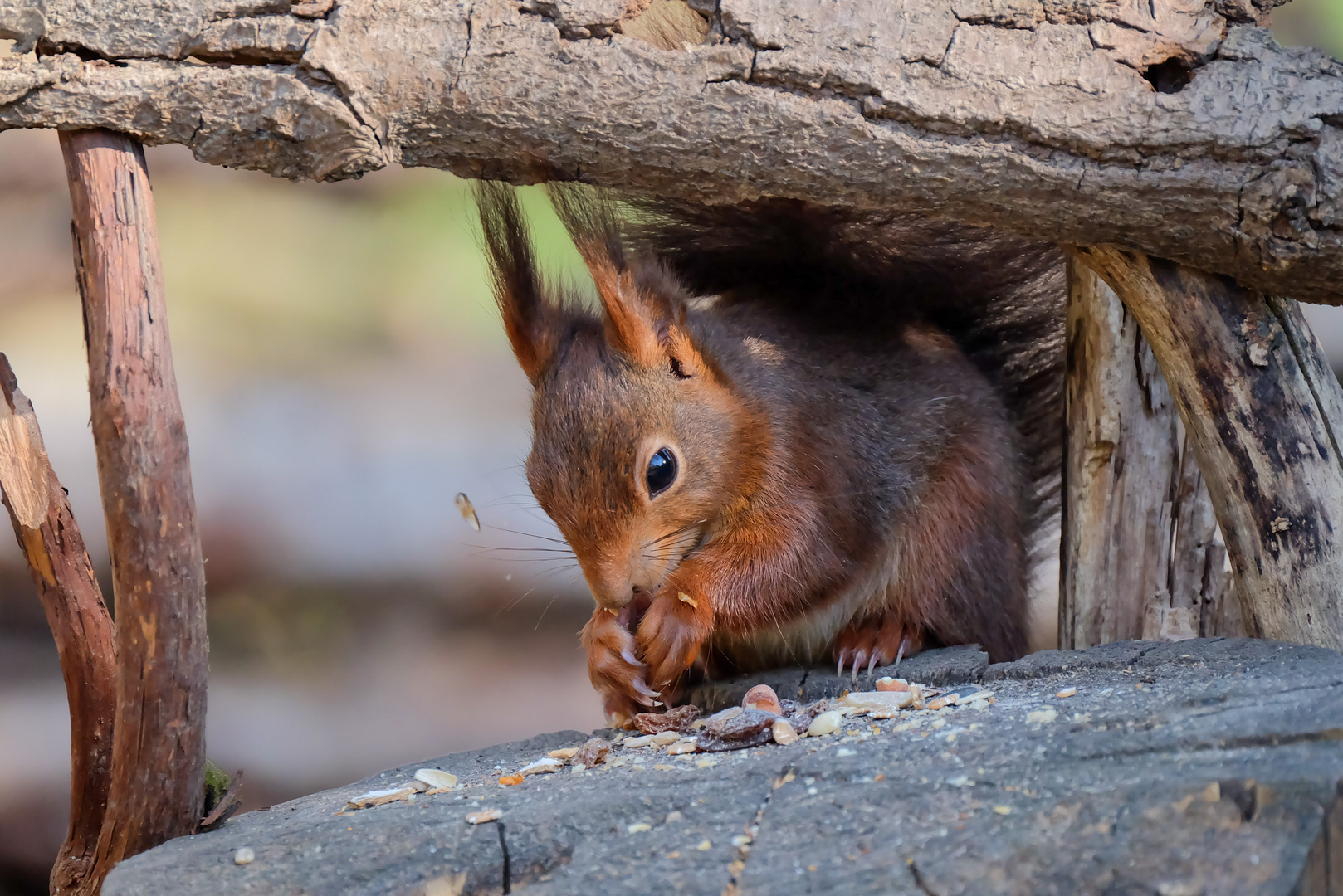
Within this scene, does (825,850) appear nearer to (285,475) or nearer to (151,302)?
(151,302)

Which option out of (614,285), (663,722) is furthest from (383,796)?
(614,285)

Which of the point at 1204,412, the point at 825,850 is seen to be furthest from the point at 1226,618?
the point at 825,850

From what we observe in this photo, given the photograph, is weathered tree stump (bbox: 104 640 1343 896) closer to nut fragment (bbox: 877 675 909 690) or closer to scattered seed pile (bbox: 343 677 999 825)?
scattered seed pile (bbox: 343 677 999 825)

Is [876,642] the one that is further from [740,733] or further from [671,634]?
[740,733]

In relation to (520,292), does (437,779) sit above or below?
below

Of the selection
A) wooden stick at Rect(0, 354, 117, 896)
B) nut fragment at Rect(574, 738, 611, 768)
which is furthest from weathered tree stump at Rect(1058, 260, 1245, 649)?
wooden stick at Rect(0, 354, 117, 896)

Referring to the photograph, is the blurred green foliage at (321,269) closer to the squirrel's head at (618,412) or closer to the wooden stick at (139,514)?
the squirrel's head at (618,412)
